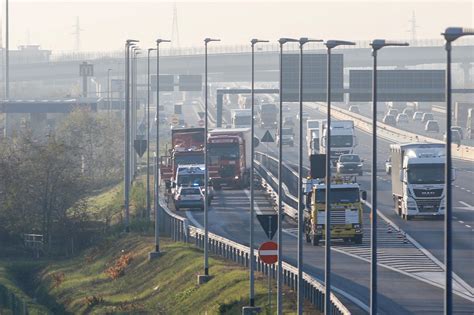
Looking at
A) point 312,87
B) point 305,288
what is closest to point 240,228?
point 305,288

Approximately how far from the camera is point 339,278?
46.0 m

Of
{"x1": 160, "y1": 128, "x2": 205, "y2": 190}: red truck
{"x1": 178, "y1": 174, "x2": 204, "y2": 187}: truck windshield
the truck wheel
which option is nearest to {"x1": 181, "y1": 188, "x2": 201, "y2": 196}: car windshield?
{"x1": 178, "y1": 174, "x2": 204, "y2": 187}: truck windshield

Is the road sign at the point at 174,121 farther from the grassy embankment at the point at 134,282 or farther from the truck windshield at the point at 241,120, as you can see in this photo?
the grassy embankment at the point at 134,282

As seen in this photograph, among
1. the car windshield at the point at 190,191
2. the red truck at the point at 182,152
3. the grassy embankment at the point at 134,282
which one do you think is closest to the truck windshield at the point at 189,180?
the car windshield at the point at 190,191

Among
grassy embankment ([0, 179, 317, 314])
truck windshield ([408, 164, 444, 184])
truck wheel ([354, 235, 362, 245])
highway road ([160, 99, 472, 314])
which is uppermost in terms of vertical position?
truck windshield ([408, 164, 444, 184])

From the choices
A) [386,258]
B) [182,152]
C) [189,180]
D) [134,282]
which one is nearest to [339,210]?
[386,258]

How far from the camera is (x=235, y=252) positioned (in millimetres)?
52438

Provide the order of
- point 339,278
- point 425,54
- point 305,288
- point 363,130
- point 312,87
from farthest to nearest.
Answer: point 425,54 < point 363,130 < point 312,87 < point 339,278 < point 305,288

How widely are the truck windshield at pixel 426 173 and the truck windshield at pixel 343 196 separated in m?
9.40

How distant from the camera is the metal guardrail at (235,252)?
38.9 m

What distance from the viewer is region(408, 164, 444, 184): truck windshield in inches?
2494

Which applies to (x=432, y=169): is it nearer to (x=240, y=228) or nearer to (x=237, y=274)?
(x=240, y=228)

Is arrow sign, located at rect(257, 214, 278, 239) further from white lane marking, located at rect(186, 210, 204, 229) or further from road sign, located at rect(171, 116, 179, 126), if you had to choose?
road sign, located at rect(171, 116, 179, 126)

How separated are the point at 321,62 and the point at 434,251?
59177 millimetres
